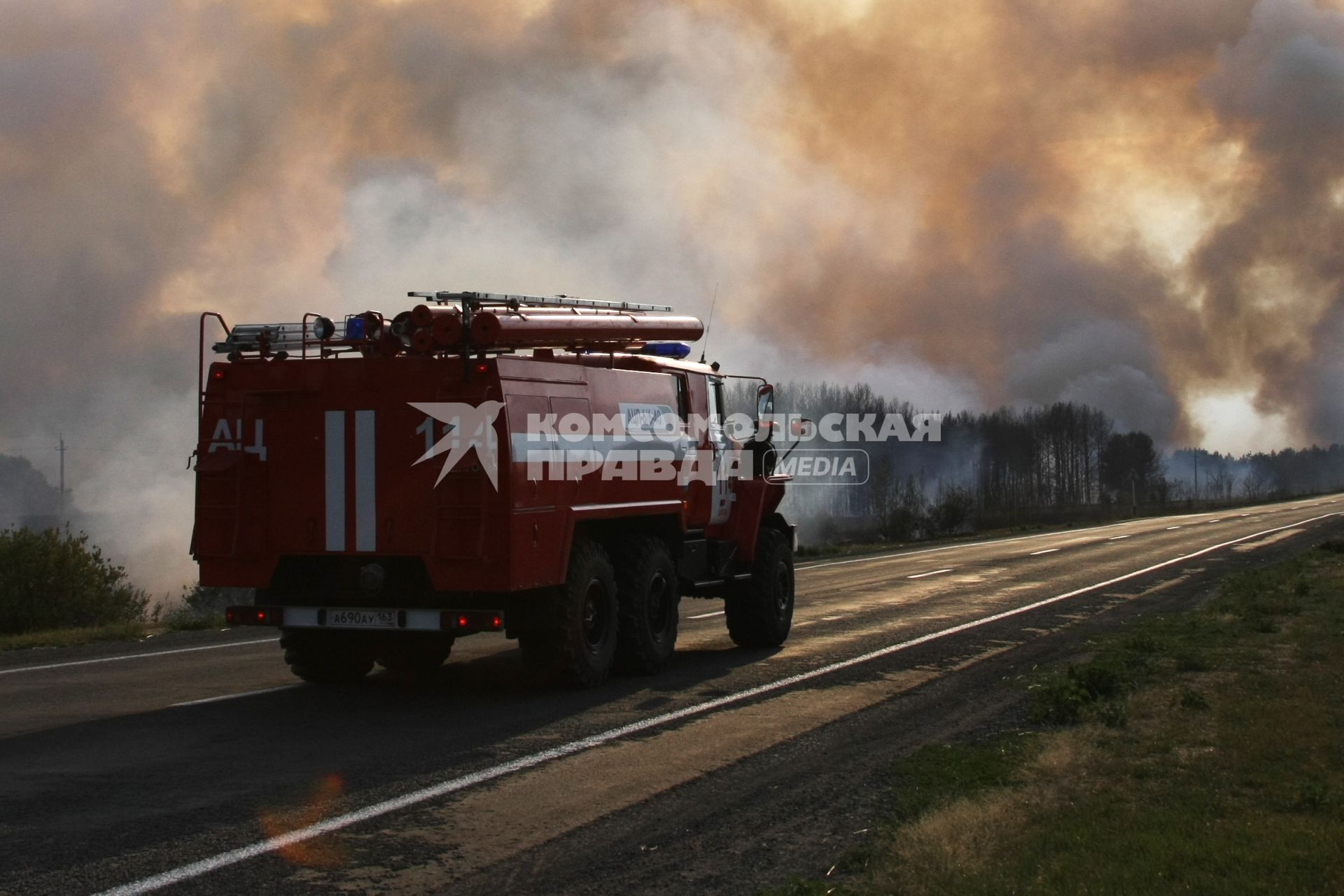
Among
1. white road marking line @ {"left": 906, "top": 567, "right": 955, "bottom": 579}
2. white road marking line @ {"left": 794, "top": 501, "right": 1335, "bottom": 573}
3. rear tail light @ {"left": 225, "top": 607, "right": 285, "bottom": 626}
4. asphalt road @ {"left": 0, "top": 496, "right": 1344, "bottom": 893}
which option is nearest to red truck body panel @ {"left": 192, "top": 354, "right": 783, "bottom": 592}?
rear tail light @ {"left": 225, "top": 607, "right": 285, "bottom": 626}

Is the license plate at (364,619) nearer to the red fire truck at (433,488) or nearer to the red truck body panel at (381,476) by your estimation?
the red fire truck at (433,488)

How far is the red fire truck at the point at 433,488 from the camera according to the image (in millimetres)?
10141

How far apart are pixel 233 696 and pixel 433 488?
270 cm

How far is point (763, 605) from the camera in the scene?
46.5ft

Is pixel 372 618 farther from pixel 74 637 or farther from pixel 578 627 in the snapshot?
pixel 74 637

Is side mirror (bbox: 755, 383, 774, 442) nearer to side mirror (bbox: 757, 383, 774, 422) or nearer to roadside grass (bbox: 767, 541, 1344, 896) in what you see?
side mirror (bbox: 757, 383, 774, 422)

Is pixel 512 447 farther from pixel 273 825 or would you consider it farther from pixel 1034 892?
pixel 1034 892

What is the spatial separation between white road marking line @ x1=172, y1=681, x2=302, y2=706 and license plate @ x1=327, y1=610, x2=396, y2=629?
50.4 inches

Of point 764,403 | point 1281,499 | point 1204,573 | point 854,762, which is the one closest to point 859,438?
point 1281,499

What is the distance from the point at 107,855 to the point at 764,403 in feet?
32.2

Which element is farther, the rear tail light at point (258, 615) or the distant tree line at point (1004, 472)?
the distant tree line at point (1004, 472)

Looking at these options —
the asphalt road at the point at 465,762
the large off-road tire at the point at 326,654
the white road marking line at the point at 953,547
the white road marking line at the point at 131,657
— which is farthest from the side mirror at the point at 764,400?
the white road marking line at the point at 953,547

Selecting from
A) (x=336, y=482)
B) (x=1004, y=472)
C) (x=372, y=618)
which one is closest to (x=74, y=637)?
(x=336, y=482)

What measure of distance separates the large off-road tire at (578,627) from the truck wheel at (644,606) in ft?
0.73
